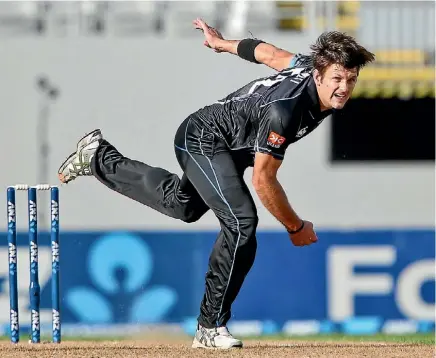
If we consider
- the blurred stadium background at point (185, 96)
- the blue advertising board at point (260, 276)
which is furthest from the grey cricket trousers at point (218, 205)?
the blurred stadium background at point (185, 96)

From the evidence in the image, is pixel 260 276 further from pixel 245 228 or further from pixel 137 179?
pixel 245 228

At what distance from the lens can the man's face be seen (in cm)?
610

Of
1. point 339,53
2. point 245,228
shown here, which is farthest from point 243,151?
point 339,53

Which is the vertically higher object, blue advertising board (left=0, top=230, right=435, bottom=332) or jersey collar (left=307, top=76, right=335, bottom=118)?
jersey collar (left=307, top=76, right=335, bottom=118)

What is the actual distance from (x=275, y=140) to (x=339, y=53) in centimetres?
57

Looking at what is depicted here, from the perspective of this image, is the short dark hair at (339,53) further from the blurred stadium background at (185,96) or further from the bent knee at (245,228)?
the blurred stadium background at (185,96)

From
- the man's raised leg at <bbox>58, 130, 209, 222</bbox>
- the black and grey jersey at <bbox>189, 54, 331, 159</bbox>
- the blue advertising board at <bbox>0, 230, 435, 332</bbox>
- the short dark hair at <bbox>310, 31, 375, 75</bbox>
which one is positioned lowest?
the blue advertising board at <bbox>0, 230, 435, 332</bbox>

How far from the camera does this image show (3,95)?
1493 cm

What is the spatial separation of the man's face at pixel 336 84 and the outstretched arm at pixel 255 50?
0.48 m

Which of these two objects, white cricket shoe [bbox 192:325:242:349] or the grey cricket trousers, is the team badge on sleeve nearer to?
the grey cricket trousers

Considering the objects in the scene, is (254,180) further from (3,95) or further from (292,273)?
(3,95)

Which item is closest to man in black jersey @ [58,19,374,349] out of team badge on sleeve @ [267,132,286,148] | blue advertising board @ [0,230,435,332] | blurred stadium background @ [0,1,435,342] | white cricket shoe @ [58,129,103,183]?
team badge on sleeve @ [267,132,286,148]

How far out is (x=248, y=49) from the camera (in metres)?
6.77

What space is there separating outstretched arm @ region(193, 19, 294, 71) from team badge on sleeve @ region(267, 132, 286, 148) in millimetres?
679
